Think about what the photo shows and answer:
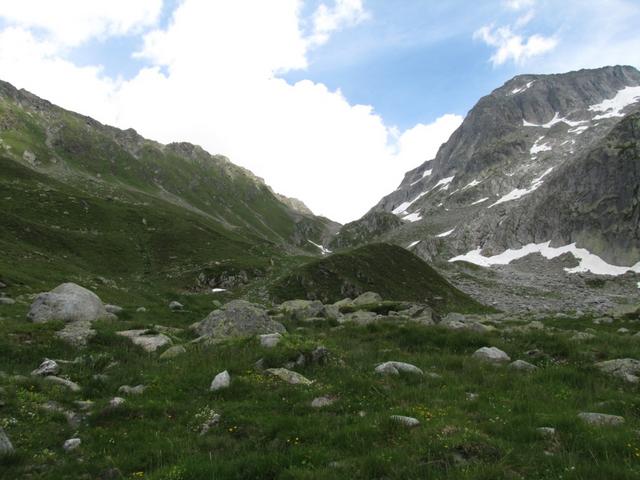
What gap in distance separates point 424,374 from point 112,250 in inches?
2295

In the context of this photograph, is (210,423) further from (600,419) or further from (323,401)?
(600,419)

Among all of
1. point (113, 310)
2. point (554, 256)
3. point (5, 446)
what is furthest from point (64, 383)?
point (554, 256)

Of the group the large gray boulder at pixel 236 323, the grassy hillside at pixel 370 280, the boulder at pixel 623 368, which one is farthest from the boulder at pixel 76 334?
the grassy hillside at pixel 370 280

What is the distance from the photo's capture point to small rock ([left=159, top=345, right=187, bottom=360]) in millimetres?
16516

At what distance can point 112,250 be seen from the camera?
6297 centimetres

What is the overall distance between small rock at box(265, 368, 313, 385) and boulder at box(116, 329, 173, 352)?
6.14m

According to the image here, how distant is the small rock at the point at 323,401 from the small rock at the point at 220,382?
9.14 feet

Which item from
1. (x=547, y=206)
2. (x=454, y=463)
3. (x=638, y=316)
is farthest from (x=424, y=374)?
(x=547, y=206)

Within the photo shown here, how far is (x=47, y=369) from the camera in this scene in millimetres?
14156

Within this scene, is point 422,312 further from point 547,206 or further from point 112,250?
point 547,206

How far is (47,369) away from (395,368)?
35.4 feet

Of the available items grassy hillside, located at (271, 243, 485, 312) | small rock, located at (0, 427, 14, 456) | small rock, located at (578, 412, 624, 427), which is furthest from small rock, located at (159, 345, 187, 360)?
grassy hillside, located at (271, 243, 485, 312)

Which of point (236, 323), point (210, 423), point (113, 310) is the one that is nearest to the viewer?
point (210, 423)

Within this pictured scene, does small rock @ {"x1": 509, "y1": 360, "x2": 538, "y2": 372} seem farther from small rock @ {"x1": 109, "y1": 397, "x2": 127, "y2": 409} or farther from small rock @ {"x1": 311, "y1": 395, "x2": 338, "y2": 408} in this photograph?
small rock @ {"x1": 109, "y1": 397, "x2": 127, "y2": 409}
